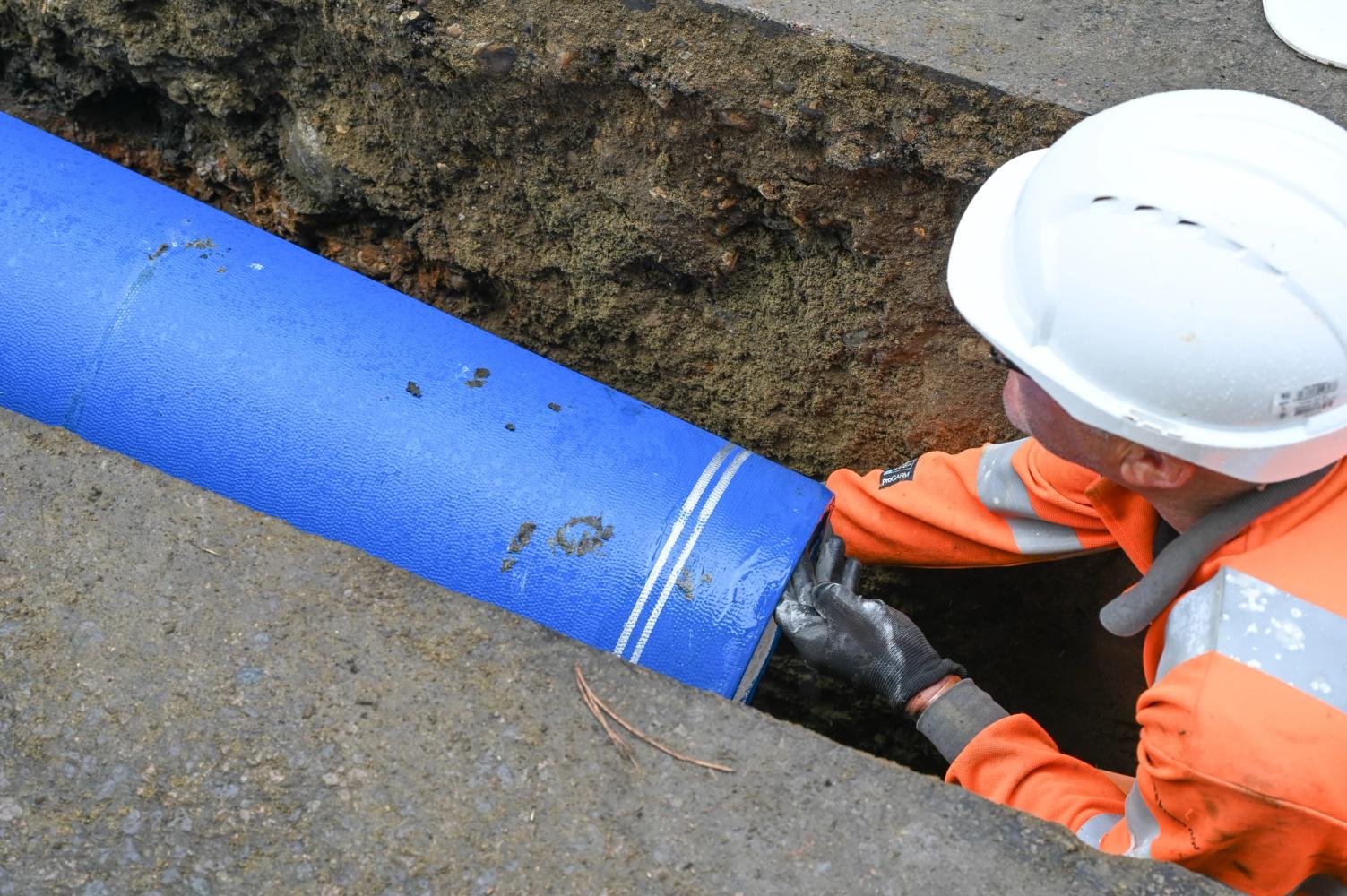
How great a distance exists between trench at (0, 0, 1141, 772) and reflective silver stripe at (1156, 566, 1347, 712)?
2.89 feet

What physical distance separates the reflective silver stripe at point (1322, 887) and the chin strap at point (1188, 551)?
390mm

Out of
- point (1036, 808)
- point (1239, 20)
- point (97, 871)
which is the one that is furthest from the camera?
point (1239, 20)

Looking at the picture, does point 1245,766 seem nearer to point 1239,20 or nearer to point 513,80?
point 1239,20

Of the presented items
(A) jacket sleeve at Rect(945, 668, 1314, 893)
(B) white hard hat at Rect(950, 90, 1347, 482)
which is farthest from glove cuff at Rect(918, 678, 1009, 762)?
(B) white hard hat at Rect(950, 90, 1347, 482)

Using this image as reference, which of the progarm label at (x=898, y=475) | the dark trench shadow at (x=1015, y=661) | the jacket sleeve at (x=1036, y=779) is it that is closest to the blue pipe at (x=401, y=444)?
the progarm label at (x=898, y=475)

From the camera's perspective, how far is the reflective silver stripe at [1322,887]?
4.73 ft

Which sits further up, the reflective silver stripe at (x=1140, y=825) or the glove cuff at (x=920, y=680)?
the reflective silver stripe at (x=1140, y=825)

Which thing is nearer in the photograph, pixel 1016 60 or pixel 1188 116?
pixel 1188 116

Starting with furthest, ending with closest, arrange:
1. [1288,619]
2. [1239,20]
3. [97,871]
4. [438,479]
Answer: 1. [1239,20]
2. [438,479]
3. [1288,619]
4. [97,871]

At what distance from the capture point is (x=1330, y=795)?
4.17 feet

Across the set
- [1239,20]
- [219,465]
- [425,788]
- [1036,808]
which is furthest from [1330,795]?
[219,465]

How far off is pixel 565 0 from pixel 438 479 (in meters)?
0.93

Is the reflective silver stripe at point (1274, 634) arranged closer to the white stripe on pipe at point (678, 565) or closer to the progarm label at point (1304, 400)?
the progarm label at point (1304, 400)

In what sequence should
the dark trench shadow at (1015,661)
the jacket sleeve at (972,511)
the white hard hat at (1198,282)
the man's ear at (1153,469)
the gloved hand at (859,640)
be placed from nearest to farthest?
the white hard hat at (1198,282) → the man's ear at (1153,469) → the jacket sleeve at (972,511) → the gloved hand at (859,640) → the dark trench shadow at (1015,661)
